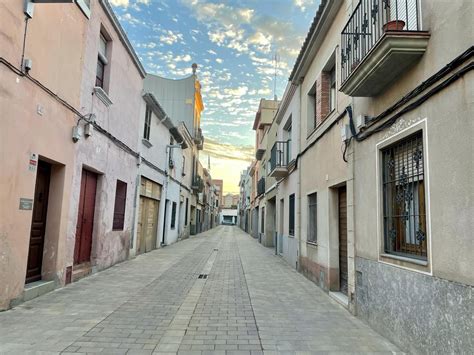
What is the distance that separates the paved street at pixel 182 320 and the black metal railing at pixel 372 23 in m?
3.88

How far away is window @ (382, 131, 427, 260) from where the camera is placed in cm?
401

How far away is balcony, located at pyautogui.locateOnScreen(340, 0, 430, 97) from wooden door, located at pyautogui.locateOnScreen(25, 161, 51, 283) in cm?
564

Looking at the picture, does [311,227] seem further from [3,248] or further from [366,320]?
[3,248]

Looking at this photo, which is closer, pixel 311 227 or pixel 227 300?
pixel 227 300

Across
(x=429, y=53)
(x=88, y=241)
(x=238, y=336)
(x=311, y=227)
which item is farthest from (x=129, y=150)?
(x=429, y=53)

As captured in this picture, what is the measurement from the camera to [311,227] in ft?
30.2

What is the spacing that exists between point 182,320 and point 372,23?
5.19m

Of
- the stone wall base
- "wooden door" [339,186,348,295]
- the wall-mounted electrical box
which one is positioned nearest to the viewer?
the stone wall base

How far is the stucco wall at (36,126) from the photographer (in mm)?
4867

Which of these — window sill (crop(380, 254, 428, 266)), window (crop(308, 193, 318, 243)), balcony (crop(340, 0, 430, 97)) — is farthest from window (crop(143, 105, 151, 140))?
window sill (crop(380, 254, 428, 266))

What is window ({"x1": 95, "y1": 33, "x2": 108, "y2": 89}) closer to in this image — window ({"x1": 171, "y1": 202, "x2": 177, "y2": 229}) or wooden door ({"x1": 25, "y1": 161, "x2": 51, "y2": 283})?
wooden door ({"x1": 25, "y1": 161, "x2": 51, "y2": 283})

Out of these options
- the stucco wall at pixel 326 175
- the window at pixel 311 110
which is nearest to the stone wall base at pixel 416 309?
the stucco wall at pixel 326 175

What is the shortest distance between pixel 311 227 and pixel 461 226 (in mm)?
6159

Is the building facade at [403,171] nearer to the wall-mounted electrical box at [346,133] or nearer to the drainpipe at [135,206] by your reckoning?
the wall-mounted electrical box at [346,133]
